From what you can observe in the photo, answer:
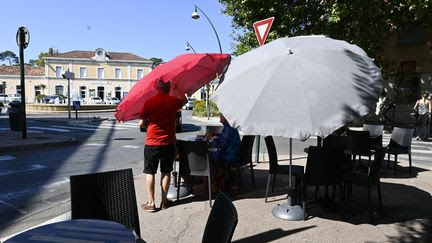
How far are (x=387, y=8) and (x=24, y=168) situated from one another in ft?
48.5

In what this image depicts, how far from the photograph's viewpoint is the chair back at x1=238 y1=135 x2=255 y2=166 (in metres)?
6.29

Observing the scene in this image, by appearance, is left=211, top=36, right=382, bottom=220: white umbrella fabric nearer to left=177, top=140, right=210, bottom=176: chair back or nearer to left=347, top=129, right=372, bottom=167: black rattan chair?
left=177, top=140, right=210, bottom=176: chair back

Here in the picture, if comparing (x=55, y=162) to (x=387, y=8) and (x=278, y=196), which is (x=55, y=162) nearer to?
(x=278, y=196)

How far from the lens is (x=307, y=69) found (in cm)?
408

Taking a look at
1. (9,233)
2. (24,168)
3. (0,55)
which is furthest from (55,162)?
(0,55)

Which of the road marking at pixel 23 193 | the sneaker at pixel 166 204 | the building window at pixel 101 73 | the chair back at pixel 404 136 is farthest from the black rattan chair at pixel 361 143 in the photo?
the building window at pixel 101 73

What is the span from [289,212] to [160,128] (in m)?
1.97

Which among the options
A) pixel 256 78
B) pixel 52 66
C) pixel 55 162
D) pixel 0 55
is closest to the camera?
pixel 256 78

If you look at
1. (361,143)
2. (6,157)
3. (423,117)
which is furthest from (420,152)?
(6,157)

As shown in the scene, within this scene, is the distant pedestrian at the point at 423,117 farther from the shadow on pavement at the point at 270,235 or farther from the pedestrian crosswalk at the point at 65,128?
the pedestrian crosswalk at the point at 65,128

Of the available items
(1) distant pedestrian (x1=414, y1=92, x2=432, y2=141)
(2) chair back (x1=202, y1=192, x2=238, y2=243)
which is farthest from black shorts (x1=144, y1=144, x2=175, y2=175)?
(1) distant pedestrian (x1=414, y1=92, x2=432, y2=141)

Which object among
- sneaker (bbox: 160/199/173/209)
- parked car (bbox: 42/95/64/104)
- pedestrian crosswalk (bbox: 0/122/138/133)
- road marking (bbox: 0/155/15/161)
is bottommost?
road marking (bbox: 0/155/15/161)

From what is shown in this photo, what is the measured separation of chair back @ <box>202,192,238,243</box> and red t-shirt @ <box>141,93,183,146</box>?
2.70 m

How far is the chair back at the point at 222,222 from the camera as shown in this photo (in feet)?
6.98
